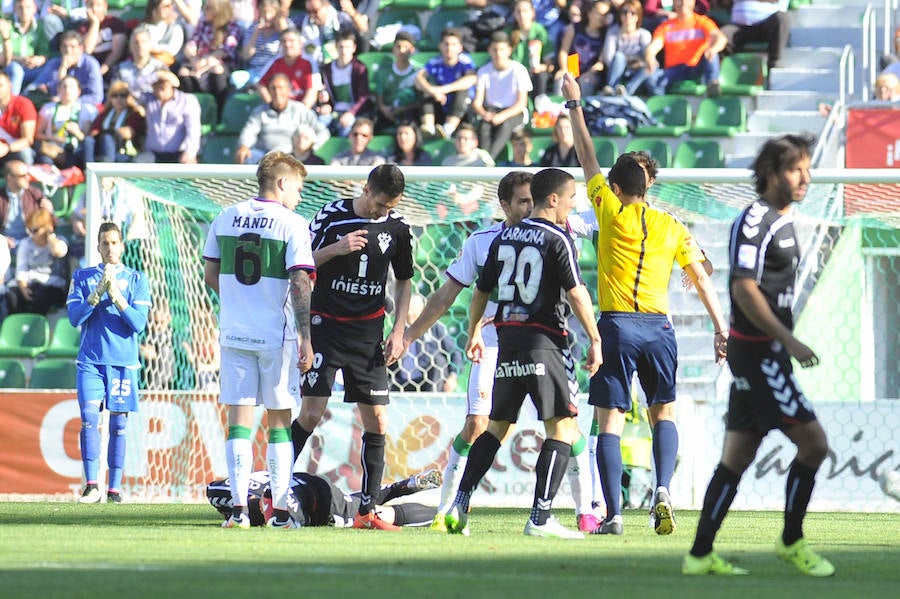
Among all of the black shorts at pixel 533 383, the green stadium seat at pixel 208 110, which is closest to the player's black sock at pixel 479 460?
the black shorts at pixel 533 383

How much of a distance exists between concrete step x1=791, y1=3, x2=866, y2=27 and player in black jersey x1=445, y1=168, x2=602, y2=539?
1083 centimetres

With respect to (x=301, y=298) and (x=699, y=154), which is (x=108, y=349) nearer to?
(x=301, y=298)

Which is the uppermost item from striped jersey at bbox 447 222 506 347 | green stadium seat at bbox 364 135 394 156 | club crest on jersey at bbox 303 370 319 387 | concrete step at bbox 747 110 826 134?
concrete step at bbox 747 110 826 134

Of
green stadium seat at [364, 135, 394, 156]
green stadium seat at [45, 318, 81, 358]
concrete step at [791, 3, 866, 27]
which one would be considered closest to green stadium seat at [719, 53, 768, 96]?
concrete step at [791, 3, 866, 27]

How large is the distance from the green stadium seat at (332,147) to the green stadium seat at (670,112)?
10.6 feet

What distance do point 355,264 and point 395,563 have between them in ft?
8.97

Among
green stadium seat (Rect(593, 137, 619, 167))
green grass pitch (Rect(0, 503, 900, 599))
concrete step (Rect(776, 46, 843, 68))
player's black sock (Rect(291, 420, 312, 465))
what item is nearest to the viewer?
green grass pitch (Rect(0, 503, 900, 599))

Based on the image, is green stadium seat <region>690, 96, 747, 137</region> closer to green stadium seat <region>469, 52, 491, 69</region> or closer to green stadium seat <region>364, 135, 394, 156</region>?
green stadium seat <region>469, 52, 491, 69</region>

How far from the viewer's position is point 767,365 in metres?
5.98

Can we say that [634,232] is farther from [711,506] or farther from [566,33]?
[566,33]

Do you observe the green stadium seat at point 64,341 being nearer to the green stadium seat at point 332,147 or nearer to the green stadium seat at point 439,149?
the green stadium seat at point 332,147

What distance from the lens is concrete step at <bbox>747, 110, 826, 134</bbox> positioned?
16344 millimetres

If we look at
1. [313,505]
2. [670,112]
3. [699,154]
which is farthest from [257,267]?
[670,112]

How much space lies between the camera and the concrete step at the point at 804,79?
16875 millimetres
